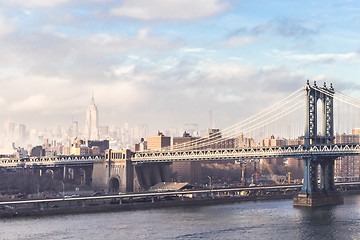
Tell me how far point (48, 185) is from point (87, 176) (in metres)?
12.6

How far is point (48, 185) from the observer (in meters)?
171

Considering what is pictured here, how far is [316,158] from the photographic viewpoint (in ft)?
392

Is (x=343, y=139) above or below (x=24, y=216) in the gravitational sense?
above

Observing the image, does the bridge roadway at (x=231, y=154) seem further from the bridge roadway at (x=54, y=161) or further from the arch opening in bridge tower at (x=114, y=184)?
the arch opening in bridge tower at (x=114, y=184)

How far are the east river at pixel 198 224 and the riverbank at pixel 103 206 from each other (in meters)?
3.23

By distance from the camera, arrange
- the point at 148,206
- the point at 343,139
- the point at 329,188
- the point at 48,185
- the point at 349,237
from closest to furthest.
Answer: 1. the point at 349,237
2. the point at 148,206
3. the point at 329,188
4. the point at 48,185
5. the point at 343,139

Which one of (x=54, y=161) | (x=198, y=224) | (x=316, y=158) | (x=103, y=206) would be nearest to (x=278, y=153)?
(x=316, y=158)

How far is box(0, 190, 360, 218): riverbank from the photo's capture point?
336ft

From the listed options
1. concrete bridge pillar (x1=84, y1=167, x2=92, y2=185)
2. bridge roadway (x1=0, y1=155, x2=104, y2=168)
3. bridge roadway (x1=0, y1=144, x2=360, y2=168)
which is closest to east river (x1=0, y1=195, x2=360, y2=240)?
bridge roadway (x1=0, y1=144, x2=360, y2=168)

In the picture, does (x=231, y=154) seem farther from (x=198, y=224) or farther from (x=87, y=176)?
(x=87, y=176)

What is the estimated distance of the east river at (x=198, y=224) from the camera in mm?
82812

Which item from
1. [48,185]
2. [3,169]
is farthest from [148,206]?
[3,169]

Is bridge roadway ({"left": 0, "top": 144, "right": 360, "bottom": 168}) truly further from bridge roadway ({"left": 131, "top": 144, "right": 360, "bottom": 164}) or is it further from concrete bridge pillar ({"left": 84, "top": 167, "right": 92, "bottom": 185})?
concrete bridge pillar ({"left": 84, "top": 167, "right": 92, "bottom": 185})

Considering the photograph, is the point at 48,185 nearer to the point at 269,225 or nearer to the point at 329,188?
the point at 329,188
